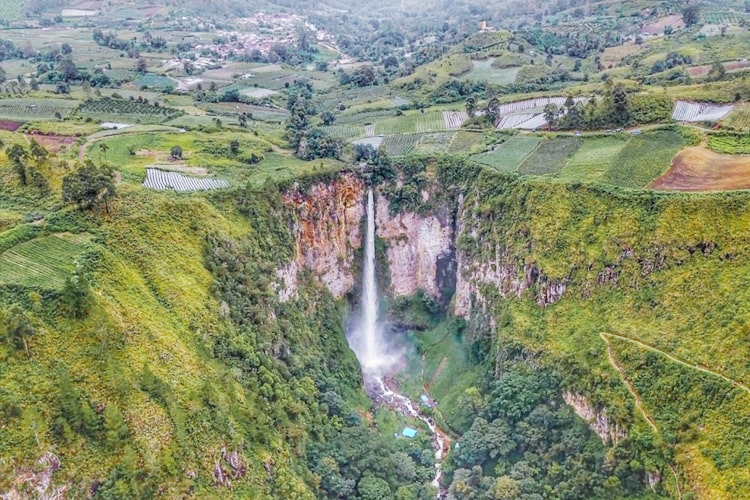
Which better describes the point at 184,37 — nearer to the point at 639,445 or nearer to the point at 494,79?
the point at 494,79

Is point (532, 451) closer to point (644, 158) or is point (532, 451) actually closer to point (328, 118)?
point (644, 158)

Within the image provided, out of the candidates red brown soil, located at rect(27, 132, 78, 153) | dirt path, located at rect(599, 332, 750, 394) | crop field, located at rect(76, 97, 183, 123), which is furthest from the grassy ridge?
crop field, located at rect(76, 97, 183, 123)

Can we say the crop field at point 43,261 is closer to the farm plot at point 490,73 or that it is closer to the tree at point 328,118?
the tree at point 328,118

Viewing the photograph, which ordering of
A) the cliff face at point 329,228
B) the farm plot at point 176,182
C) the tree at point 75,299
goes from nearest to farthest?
the tree at point 75,299 < the farm plot at point 176,182 < the cliff face at point 329,228

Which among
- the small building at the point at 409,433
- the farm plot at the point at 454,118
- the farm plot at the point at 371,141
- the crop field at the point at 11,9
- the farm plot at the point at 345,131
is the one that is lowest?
the small building at the point at 409,433

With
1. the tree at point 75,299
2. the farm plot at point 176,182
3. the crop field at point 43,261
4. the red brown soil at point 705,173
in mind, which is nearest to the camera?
the tree at point 75,299

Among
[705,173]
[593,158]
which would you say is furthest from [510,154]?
[705,173]

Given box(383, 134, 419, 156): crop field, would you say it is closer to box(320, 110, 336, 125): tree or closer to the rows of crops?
box(320, 110, 336, 125): tree

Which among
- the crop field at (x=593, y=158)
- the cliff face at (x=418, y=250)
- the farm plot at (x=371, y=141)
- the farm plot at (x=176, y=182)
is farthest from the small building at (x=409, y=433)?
the farm plot at (x=371, y=141)
